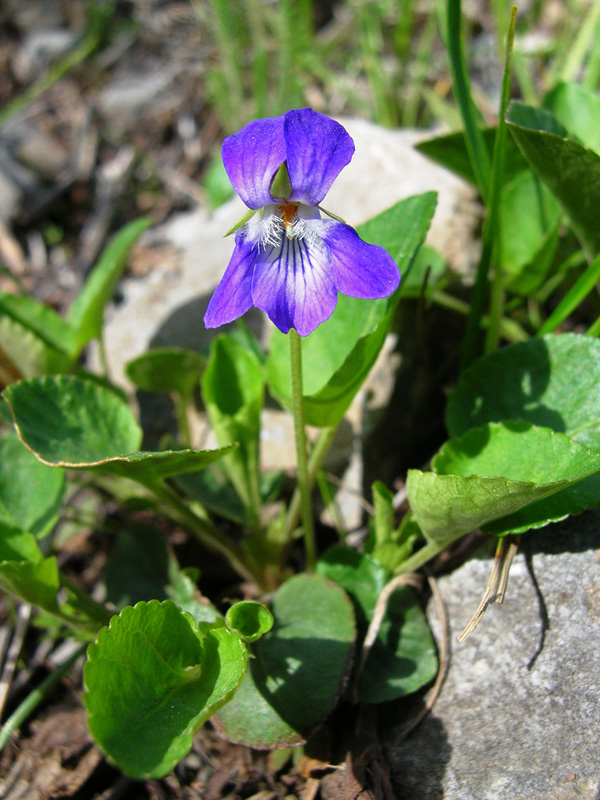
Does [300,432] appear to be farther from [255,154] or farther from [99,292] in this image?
[99,292]

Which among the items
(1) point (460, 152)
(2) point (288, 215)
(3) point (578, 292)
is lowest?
(3) point (578, 292)

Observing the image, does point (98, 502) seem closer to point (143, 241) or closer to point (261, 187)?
point (143, 241)

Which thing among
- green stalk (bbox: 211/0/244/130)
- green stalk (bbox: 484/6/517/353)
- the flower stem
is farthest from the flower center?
green stalk (bbox: 211/0/244/130)

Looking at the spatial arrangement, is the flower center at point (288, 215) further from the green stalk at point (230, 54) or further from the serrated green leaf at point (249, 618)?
the green stalk at point (230, 54)

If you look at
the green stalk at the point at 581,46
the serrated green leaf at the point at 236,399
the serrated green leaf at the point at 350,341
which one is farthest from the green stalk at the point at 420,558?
the green stalk at the point at 581,46

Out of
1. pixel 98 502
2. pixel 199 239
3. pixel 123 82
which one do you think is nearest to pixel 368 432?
pixel 98 502

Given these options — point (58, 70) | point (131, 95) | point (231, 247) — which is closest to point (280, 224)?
point (231, 247)
